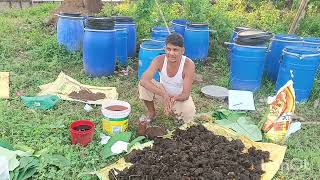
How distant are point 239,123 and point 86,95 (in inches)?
82.9

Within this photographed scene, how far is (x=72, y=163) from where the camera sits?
3309 mm

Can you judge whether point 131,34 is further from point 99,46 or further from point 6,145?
point 6,145

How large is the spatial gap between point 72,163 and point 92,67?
8.92 ft

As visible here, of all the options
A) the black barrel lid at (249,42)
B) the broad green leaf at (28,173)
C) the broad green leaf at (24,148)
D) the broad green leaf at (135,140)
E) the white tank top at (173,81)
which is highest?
the black barrel lid at (249,42)

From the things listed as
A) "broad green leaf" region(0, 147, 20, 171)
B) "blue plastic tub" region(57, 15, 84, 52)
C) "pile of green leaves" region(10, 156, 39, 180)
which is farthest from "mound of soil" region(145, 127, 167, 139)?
"blue plastic tub" region(57, 15, 84, 52)

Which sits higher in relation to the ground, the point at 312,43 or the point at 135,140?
the point at 312,43

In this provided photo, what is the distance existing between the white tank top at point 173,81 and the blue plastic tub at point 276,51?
2.25 m

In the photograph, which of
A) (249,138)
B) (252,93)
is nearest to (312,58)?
(252,93)

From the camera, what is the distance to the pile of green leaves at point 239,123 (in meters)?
3.99

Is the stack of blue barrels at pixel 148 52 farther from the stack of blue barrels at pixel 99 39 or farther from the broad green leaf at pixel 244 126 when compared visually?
the broad green leaf at pixel 244 126

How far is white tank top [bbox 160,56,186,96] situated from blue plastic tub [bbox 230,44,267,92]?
5.21ft

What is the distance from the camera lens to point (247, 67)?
547 cm

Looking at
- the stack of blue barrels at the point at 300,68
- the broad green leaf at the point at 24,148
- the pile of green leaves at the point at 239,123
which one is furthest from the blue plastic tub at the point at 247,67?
the broad green leaf at the point at 24,148

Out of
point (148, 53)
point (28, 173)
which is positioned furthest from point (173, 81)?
point (28, 173)
